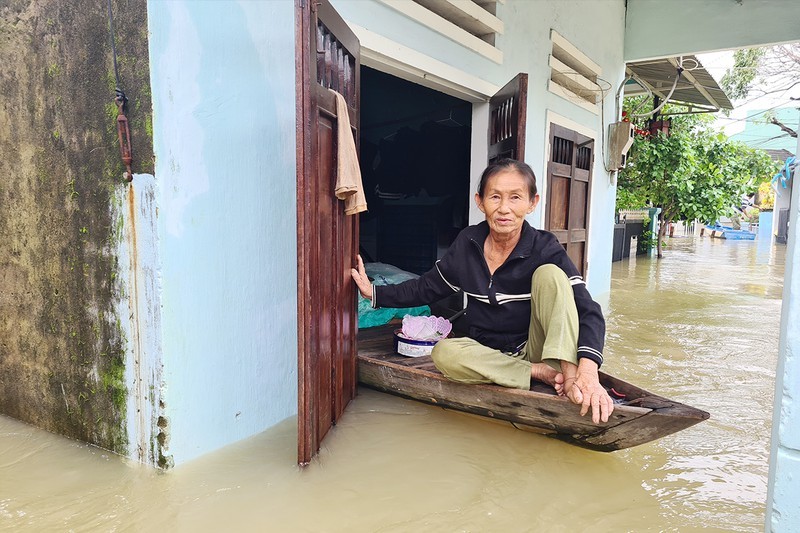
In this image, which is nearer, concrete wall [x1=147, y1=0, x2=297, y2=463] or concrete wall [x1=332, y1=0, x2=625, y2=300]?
concrete wall [x1=147, y1=0, x2=297, y2=463]

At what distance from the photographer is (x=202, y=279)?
2.52 meters

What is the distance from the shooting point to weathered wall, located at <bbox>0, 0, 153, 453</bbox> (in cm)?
242

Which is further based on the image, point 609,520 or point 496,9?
point 496,9

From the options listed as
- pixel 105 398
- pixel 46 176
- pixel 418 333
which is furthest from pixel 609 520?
pixel 46 176

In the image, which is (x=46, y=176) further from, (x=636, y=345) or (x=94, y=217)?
(x=636, y=345)

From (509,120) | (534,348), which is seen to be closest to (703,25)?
(509,120)

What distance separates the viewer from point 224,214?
2.60 meters

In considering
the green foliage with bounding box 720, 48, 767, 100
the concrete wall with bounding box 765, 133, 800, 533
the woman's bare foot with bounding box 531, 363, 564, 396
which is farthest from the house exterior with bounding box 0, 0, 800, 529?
the green foliage with bounding box 720, 48, 767, 100

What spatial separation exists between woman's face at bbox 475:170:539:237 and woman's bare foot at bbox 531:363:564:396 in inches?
27.2

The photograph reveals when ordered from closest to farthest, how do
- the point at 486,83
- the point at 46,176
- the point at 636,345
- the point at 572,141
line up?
the point at 46,176, the point at 486,83, the point at 636,345, the point at 572,141

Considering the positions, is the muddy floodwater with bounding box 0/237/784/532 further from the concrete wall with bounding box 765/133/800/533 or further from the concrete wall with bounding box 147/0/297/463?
the concrete wall with bounding box 765/133/800/533

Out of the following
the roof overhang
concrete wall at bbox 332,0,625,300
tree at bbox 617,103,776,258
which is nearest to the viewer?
concrete wall at bbox 332,0,625,300

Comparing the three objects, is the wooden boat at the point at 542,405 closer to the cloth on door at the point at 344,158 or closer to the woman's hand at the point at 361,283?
the woman's hand at the point at 361,283

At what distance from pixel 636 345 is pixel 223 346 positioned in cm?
425
